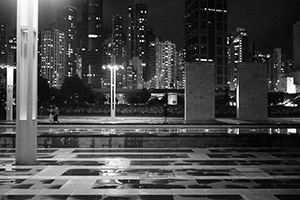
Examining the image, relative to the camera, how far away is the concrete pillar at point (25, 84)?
10.5 m

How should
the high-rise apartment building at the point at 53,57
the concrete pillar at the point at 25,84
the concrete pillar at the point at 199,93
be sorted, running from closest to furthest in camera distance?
the concrete pillar at the point at 25,84 < the concrete pillar at the point at 199,93 < the high-rise apartment building at the point at 53,57

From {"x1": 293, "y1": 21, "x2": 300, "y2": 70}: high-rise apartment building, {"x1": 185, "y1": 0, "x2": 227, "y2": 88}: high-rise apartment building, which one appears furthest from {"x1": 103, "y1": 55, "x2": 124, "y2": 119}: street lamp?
{"x1": 185, "y1": 0, "x2": 227, "y2": 88}: high-rise apartment building

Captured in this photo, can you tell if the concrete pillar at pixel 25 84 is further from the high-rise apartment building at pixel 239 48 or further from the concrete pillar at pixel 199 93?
the high-rise apartment building at pixel 239 48

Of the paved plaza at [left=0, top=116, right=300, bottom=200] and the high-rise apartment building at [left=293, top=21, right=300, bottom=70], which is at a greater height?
the high-rise apartment building at [left=293, top=21, right=300, bottom=70]

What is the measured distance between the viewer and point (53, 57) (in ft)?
520

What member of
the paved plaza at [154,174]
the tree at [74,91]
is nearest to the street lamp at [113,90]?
the paved plaza at [154,174]

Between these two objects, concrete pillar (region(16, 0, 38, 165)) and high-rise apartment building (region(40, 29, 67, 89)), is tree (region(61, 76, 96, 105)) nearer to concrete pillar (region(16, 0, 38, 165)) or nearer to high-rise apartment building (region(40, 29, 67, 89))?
concrete pillar (region(16, 0, 38, 165))

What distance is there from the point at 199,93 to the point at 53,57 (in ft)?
457

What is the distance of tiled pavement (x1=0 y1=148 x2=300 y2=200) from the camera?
7.16m

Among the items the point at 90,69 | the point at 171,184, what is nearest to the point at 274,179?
the point at 171,184

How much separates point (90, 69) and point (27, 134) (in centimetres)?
18036

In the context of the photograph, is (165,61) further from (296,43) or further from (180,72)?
(296,43)

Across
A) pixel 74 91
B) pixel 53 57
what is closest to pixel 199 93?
pixel 74 91

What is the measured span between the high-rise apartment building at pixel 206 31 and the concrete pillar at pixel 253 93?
400 feet
